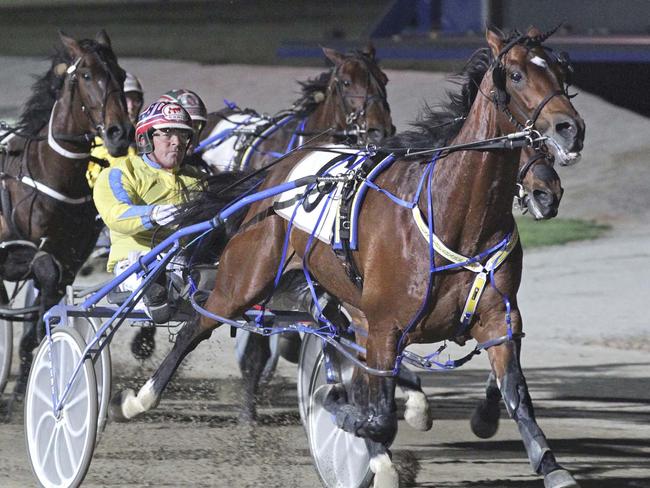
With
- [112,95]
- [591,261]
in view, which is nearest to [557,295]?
[591,261]

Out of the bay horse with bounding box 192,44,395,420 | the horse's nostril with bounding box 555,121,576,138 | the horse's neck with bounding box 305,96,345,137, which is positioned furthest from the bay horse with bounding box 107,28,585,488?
the horse's neck with bounding box 305,96,345,137

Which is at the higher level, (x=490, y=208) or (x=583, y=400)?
(x=490, y=208)

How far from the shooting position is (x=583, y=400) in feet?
23.1

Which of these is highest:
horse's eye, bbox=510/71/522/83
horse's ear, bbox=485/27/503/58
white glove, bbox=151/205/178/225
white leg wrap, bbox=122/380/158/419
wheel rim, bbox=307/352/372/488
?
horse's ear, bbox=485/27/503/58

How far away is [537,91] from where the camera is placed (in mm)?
→ 4051

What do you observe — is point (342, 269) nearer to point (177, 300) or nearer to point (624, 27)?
point (177, 300)

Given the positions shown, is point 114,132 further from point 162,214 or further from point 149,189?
point 162,214

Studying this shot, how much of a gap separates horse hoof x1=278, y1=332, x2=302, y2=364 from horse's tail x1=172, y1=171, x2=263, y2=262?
4.10 ft

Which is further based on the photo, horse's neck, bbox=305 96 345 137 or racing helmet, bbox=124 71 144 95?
horse's neck, bbox=305 96 345 137

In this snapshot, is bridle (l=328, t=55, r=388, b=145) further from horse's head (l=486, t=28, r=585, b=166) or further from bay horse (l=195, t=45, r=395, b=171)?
horse's head (l=486, t=28, r=585, b=166)

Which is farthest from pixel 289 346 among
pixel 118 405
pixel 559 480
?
pixel 559 480

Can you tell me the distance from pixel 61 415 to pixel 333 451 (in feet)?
3.47

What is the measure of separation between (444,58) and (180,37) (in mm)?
6939

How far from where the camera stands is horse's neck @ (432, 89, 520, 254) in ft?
14.0
